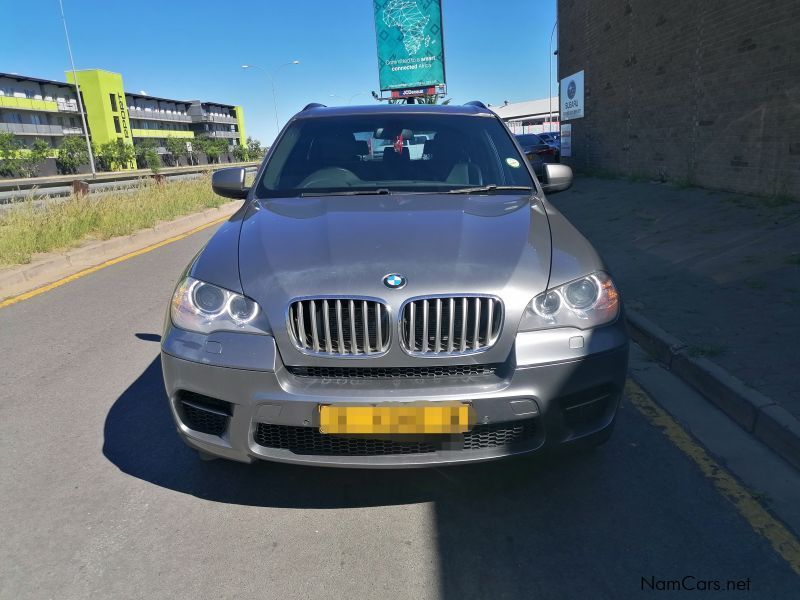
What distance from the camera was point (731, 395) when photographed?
3.53 m

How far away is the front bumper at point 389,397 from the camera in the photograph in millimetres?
2326

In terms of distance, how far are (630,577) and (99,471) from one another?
2.54 metres

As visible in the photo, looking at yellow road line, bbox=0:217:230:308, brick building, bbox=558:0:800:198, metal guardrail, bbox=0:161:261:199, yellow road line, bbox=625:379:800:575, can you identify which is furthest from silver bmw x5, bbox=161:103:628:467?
brick building, bbox=558:0:800:198

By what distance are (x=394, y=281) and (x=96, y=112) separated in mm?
91757

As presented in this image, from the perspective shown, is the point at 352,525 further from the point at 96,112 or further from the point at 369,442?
the point at 96,112

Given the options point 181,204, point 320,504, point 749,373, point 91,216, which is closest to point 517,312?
point 320,504

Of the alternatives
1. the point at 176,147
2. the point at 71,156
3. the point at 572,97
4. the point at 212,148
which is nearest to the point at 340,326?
the point at 572,97

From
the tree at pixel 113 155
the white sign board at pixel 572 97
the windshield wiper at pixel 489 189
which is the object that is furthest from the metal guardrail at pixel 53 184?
the tree at pixel 113 155

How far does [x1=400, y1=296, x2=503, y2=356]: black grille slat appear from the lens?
7.77ft

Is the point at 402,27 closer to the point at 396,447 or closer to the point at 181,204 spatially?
the point at 181,204

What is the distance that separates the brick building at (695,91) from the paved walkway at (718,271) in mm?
571

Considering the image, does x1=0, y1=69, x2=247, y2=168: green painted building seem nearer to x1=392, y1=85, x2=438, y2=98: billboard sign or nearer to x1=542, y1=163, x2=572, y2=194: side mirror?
x1=392, y1=85, x2=438, y2=98: billboard sign

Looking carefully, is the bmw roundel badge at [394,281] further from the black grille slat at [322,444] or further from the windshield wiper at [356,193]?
the windshield wiper at [356,193]

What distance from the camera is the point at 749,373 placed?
3.75 m
